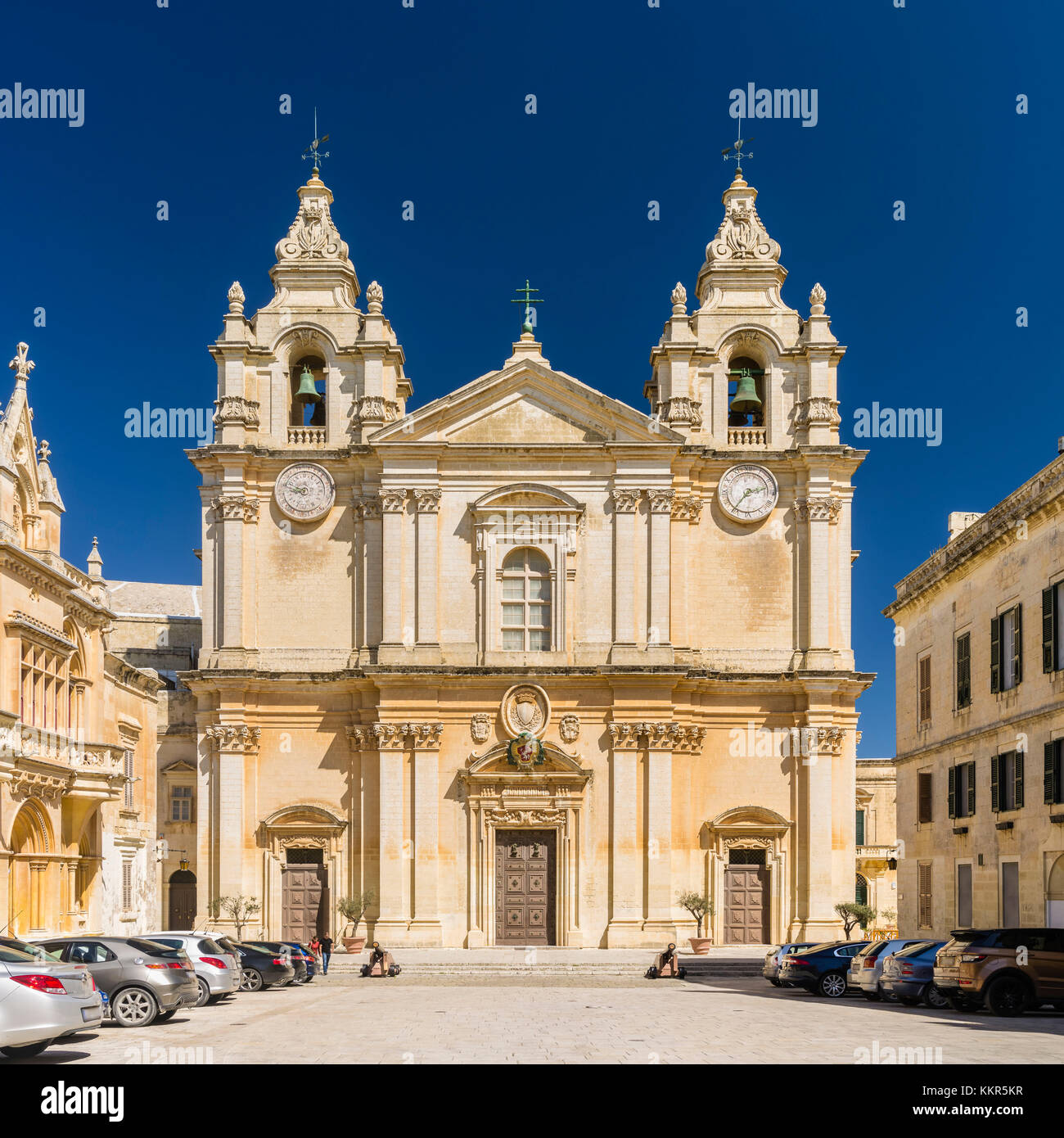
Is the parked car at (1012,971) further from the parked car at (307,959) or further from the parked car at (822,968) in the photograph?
the parked car at (307,959)

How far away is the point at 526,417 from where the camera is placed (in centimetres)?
4375

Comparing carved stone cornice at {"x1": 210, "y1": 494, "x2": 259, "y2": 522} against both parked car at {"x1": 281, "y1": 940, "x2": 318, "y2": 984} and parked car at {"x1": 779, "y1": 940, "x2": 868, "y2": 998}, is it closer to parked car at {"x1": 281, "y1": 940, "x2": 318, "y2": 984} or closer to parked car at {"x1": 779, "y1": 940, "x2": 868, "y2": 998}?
parked car at {"x1": 281, "y1": 940, "x2": 318, "y2": 984}

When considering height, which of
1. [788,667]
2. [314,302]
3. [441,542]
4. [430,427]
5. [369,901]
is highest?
[314,302]

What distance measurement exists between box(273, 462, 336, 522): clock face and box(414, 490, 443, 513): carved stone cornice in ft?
9.16

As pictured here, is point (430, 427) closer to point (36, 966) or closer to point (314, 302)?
point (314, 302)

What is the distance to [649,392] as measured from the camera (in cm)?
4688

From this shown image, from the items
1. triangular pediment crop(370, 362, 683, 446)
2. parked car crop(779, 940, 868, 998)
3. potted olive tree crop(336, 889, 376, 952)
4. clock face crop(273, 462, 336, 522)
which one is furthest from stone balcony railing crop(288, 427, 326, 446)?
parked car crop(779, 940, 868, 998)

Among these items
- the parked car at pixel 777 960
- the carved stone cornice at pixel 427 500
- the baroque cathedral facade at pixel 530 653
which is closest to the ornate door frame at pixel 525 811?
the baroque cathedral facade at pixel 530 653

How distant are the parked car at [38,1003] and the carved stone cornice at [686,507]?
2740cm

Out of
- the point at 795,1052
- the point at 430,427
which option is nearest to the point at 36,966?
the point at 795,1052

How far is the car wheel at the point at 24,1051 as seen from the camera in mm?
17812

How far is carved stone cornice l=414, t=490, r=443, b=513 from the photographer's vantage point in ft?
141
